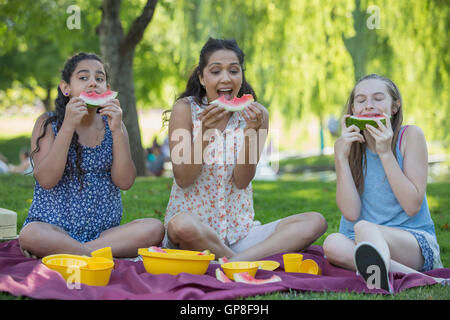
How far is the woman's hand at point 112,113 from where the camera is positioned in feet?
12.8

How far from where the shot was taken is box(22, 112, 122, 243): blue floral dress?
3.88 metres

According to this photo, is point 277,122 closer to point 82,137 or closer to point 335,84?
point 335,84

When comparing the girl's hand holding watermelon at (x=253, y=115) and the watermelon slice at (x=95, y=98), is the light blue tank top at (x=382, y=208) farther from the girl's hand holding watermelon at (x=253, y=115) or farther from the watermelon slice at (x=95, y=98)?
the watermelon slice at (x=95, y=98)

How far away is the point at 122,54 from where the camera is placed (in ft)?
29.0

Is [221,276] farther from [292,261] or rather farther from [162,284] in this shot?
[292,261]

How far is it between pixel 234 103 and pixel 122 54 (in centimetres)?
539

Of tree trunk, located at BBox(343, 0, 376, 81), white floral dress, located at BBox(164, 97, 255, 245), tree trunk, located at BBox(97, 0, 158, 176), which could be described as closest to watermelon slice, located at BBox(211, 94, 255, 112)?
white floral dress, located at BBox(164, 97, 255, 245)

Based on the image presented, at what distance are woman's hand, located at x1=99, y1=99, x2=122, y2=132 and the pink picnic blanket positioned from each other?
964mm

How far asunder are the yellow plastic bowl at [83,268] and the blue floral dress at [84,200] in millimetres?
648
